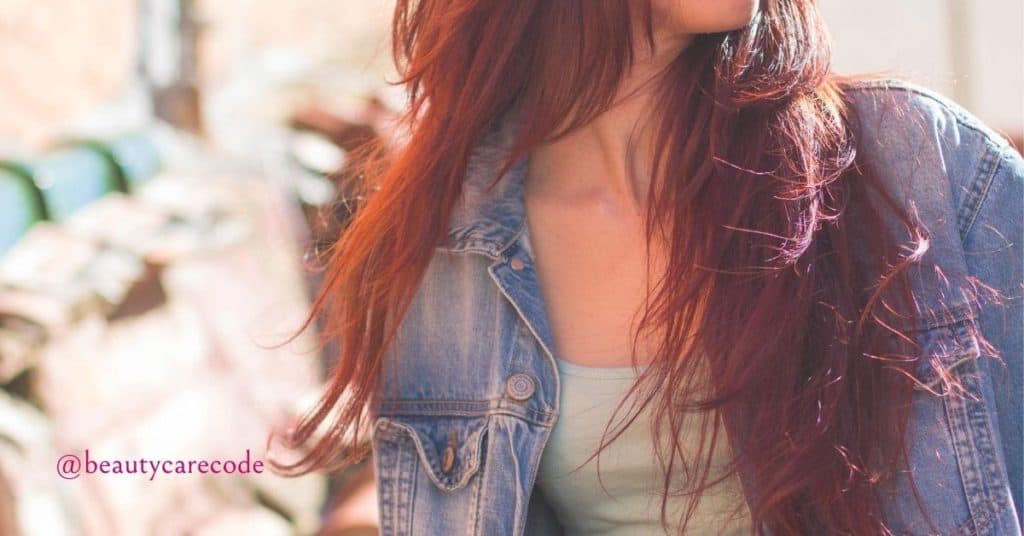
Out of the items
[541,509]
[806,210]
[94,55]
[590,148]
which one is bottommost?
[541,509]

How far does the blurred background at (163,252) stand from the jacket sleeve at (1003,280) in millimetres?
268

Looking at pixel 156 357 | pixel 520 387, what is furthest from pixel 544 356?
pixel 156 357

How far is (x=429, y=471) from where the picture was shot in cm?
178

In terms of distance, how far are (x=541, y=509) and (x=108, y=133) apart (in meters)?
1.81

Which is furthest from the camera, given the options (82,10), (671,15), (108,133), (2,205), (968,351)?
(82,10)

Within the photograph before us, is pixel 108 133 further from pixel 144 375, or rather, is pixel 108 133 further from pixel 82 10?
pixel 144 375

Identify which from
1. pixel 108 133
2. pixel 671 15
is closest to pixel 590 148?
pixel 671 15

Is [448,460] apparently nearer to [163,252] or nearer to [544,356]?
[544,356]

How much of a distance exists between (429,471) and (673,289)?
1.62ft

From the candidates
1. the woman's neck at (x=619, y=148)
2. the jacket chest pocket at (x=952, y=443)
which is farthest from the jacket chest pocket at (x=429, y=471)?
the jacket chest pocket at (x=952, y=443)

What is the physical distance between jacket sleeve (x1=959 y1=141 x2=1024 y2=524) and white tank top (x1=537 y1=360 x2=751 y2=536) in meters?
0.38

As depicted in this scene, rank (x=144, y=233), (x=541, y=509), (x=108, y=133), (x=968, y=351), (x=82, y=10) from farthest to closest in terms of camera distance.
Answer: (x=82, y=10), (x=108, y=133), (x=144, y=233), (x=541, y=509), (x=968, y=351)

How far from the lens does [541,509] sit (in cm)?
181

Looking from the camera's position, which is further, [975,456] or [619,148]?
[619,148]
